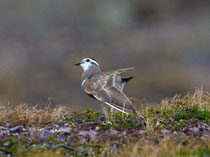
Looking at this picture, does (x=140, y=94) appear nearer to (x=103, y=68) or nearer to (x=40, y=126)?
(x=103, y=68)

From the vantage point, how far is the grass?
8125 mm

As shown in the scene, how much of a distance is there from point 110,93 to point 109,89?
0.67ft

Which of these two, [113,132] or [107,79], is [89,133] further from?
[107,79]

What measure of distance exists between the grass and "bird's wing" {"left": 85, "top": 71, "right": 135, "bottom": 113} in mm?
387

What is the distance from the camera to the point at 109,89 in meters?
10.7

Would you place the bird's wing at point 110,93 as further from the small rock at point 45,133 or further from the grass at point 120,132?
the small rock at point 45,133

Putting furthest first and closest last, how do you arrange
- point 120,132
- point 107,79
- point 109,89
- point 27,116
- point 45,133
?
1. point 107,79
2. point 109,89
3. point 27,116
4. point 120,132
5. point 45,133

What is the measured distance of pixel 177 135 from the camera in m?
9.26

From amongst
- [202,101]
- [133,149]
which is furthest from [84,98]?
[133,149]

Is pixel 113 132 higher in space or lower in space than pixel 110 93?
lower

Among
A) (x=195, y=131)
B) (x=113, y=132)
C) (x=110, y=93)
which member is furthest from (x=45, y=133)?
(x=195, y=131)

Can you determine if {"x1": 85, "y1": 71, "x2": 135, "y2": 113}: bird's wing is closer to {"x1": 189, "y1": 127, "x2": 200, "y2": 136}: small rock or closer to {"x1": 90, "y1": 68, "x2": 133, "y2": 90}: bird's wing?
{"x1": 90, "y1": 68, "x2": 133, "y2": 90}: bird's wing

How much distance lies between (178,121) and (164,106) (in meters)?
0.87

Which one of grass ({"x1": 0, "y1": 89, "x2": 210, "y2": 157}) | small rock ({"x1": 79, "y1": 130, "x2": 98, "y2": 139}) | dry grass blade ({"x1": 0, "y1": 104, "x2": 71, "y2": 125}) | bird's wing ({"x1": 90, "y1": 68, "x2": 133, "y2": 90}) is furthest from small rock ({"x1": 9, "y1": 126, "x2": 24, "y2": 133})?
bird's wing ({"x1": 90, "y1": 68, "x2": 133, "y2": 90})
